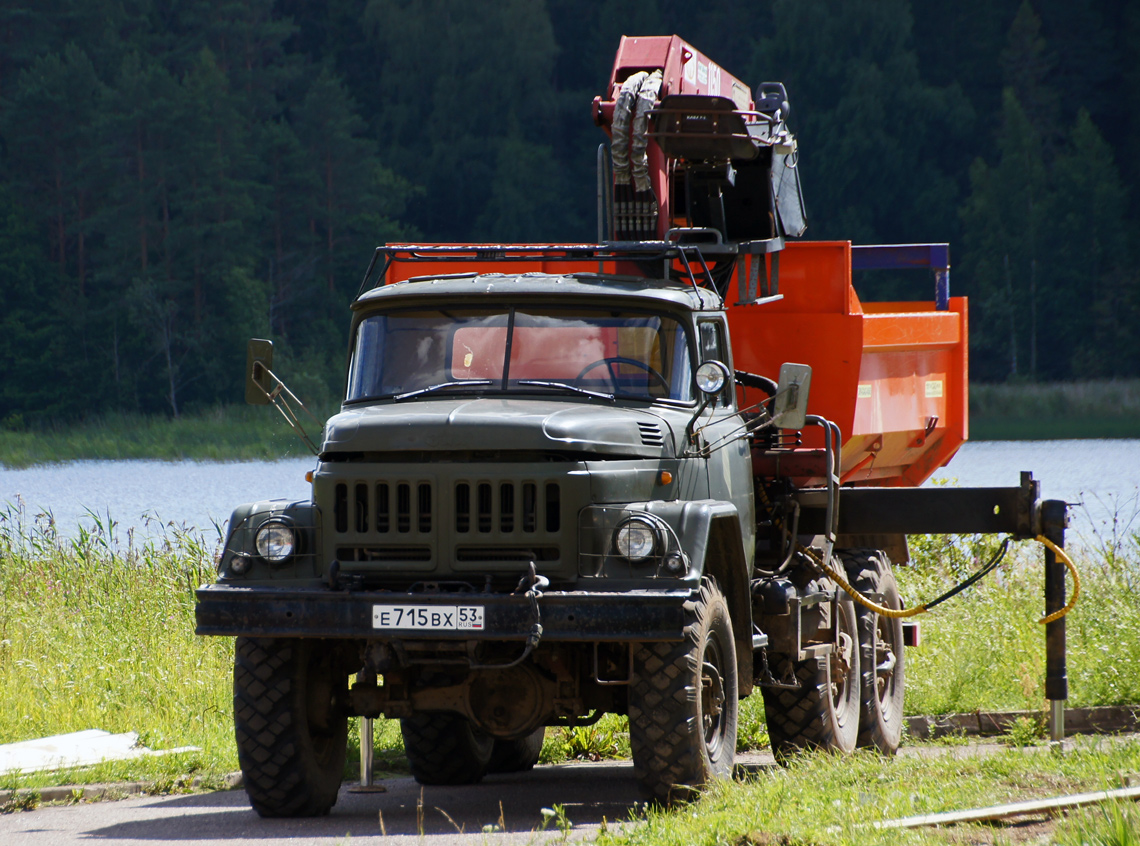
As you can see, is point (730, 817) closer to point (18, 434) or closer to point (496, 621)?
point (496, 621)

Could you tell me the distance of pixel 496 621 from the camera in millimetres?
7602

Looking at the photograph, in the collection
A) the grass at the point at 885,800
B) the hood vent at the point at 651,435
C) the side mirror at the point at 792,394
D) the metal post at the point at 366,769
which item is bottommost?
the metal post at the point at 366,769

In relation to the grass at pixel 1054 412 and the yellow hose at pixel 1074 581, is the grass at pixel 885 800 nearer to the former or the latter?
the yellow hose at pixel 1074 581

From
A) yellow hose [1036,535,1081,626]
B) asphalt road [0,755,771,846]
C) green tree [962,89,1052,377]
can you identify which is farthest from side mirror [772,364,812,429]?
green tree [962,89,1052,377]

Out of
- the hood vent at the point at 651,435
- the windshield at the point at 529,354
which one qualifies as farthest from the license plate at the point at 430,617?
the windshield at the point at 529,354

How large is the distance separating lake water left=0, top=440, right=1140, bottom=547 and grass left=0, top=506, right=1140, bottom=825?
8777 mm

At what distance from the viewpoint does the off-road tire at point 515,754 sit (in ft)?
34.0

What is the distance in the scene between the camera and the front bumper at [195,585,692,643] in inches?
297

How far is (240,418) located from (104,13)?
63.9 feet

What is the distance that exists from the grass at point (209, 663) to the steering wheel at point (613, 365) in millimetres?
2128

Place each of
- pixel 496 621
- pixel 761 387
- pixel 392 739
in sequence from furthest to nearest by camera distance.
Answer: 1. pixel 392 739
2. pixel 761 387
3. pixel 496 621

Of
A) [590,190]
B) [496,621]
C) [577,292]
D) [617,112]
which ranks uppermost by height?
[590,190]

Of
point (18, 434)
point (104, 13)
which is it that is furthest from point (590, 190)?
point (18, 434)

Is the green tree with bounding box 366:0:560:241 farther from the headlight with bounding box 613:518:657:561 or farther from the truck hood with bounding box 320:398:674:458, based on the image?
the headlight with bounding box 613:518:657:561
